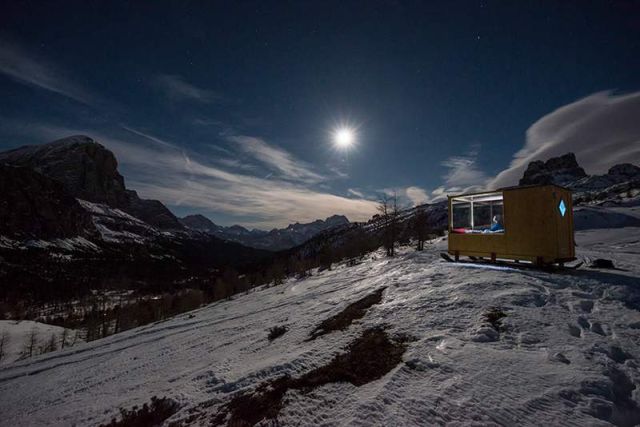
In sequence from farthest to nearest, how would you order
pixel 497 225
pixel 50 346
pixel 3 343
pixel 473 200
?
pixel 50 346
pixel 3 343
pixel 473 200
pixel 497 225

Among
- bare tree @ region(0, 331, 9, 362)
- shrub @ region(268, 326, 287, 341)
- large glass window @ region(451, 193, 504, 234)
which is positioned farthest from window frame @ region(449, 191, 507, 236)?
bare tree @ region(0, 331, 9, 362)

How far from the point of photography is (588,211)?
4281 centimetres

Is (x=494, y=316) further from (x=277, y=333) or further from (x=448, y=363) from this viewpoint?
(x=277, y=333)

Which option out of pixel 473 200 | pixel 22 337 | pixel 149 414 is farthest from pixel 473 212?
pixel 22 337

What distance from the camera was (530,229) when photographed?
42.9 ft

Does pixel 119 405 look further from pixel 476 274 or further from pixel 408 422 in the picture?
pixel 476 274

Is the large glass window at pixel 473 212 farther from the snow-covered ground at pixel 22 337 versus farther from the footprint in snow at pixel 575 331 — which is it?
the snow-covered ground at pixel 22 337

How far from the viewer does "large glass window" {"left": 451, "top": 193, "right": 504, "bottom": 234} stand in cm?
1720

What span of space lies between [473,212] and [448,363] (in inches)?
602

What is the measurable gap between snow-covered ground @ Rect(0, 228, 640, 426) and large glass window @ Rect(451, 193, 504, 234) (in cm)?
494

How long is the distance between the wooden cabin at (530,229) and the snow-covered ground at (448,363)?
4.55 feet

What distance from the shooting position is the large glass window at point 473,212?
Result: 1720 centimetres

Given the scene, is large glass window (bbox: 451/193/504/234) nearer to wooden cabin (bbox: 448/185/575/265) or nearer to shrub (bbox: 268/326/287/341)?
wooden cabin (bbox: 448/185/575/265)

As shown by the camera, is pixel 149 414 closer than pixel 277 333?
Yes
